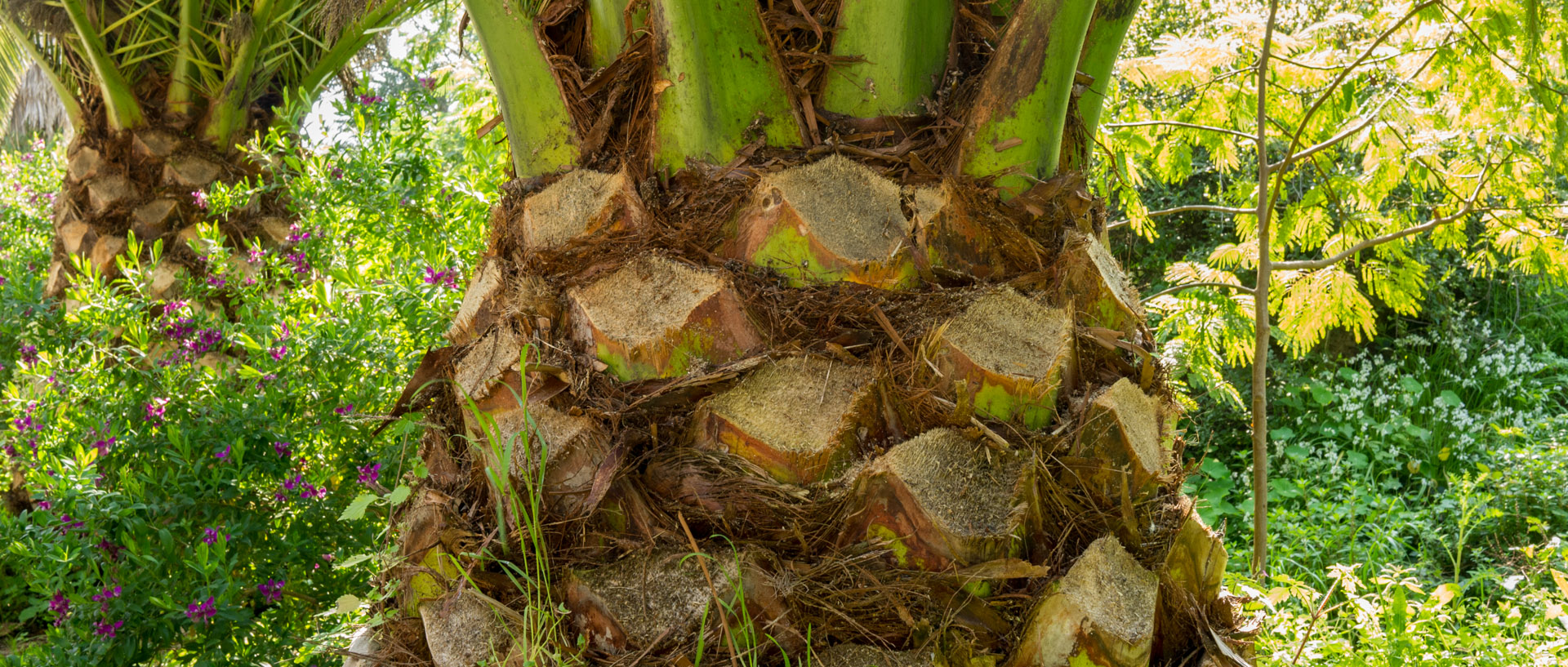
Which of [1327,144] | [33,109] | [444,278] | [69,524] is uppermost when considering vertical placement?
[1327,144]

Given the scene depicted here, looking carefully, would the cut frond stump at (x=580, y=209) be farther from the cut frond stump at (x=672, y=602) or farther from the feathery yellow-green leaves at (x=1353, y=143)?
the feathery yellow-green leaves at (x=1353, y=143)

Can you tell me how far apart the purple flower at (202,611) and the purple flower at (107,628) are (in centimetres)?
23

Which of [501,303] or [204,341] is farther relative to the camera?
[204,341]

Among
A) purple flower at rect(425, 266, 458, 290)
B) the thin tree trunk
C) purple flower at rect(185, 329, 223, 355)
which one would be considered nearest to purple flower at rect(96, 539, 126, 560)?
purple flower at rect(185, 329, 223, 355)

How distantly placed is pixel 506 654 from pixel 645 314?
1.45 ft

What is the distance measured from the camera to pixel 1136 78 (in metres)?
3.40

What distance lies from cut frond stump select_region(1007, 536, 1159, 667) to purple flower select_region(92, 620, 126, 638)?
238 cm

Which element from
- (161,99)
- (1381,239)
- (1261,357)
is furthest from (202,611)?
(1381,239)

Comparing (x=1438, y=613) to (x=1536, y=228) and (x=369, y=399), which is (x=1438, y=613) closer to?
(x=1536, y=228)

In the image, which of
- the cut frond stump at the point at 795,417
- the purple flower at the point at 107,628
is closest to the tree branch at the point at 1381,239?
the cut frond stump at the point at 795,417

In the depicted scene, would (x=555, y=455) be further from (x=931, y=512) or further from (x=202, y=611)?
(x=202, y=611)

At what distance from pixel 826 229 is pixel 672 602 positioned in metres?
0.48

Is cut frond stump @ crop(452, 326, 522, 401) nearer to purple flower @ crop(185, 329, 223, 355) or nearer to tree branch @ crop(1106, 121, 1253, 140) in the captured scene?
purple flower @ crop(185, 329, 223, 355)

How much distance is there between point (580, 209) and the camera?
1271 mm
